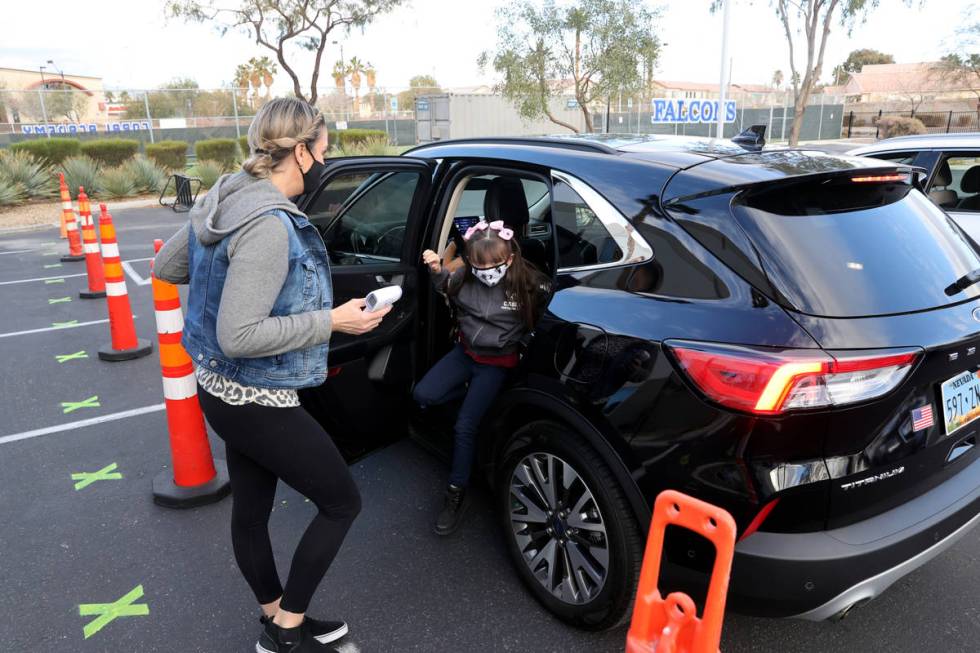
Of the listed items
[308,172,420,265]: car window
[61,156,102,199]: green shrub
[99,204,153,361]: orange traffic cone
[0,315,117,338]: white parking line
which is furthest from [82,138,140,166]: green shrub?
[308,172,420,265]: car window

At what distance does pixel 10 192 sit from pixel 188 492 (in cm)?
1618

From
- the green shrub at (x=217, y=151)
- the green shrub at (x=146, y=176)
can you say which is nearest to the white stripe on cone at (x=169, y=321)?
the green shrub at (x=146, y=176)

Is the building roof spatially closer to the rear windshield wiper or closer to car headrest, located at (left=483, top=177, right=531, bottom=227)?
car headrest, located at (left=483, top=177, right=531, bottom=227)

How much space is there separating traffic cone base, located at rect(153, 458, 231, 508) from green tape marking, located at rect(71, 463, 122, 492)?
0.34m

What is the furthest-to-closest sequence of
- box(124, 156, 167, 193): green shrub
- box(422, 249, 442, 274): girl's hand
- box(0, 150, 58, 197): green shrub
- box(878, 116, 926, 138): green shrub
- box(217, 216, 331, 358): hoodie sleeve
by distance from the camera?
box(878, 116, 926, 138): green shrub, box(124, 156, 167, 193): green shrub, box(0, 150, 58, 197): green shrub, box(422, 249, 442, 274): girl's hand, box(217, 216, 331, 358): hoodie sleeve

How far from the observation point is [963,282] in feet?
7.34

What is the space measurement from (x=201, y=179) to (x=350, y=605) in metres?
17.8

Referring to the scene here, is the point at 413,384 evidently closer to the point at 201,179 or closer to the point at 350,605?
the point at 350,605

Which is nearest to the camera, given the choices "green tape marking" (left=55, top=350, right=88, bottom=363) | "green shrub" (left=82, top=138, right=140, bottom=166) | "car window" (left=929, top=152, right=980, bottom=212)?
"car window" (left=929, top=152, right=980, bottom=212)

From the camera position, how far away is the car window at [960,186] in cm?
557

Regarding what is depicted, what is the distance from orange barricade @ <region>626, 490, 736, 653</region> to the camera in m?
1.55

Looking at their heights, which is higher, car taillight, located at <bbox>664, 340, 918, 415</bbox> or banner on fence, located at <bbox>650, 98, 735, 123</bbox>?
banner on fence, located at <bbox>650, 98, 735, 123</bbox>

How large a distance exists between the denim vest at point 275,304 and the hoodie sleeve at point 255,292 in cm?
5

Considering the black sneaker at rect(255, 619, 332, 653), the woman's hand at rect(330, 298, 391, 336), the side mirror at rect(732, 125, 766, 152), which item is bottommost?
the black sneaker at rect(255, 619, 332, 653)
